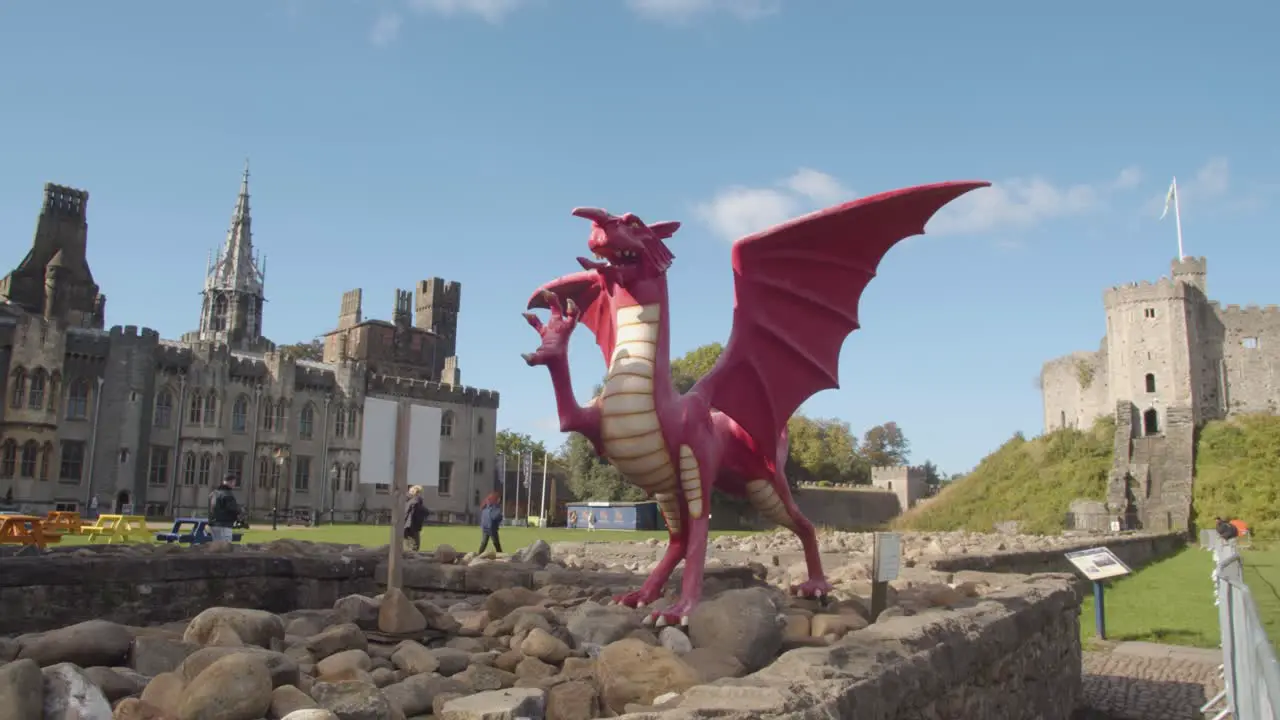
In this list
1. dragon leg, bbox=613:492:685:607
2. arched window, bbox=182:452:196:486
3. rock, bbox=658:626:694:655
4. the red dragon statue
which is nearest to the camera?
rock, bbox=658:626:694:655

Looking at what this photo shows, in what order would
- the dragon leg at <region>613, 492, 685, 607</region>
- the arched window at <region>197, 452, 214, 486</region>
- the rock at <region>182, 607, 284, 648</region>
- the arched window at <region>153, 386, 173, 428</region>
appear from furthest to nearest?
the arched window at <region>197, 452, 214, 486</region>, the arched window at <region>153, 386, 173, 428</region>, the dragon leg at <region>613, 492, 685, 607</region>, the rock at <region>182, 607, 284, 648</region>

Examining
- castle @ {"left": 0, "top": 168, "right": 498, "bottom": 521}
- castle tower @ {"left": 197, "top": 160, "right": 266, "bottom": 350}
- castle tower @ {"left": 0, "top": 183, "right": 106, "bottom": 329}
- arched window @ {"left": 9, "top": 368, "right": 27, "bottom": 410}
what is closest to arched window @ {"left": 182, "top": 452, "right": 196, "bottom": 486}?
castle @ {"left": 0, "top": 168, "right": 498, "bottom": 521}

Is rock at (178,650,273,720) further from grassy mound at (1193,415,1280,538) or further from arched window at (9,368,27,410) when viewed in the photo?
arched window at (9,368,27,410)

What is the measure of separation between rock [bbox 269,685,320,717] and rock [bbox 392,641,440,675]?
943mm

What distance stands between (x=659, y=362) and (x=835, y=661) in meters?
2.41

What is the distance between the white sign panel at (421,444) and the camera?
6609 mm

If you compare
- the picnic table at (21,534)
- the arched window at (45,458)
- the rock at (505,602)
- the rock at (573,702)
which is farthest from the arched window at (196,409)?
the rock at (573,702)

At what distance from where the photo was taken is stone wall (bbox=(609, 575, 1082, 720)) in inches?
115

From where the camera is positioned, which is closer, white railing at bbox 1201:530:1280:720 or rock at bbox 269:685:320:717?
white railing at bbox 1201:530:1280:720

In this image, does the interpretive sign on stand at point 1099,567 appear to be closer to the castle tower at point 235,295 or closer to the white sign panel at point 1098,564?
the white sign panel at point 1098,564

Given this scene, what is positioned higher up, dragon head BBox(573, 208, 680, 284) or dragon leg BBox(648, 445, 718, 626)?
dragon head BBox(573, 208, 680, 284)

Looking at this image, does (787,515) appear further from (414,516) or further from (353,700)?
(414,516)

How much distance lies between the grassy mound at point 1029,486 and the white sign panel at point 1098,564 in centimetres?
2713

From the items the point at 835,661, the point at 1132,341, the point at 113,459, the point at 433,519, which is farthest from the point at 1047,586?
the point at 1132,341
